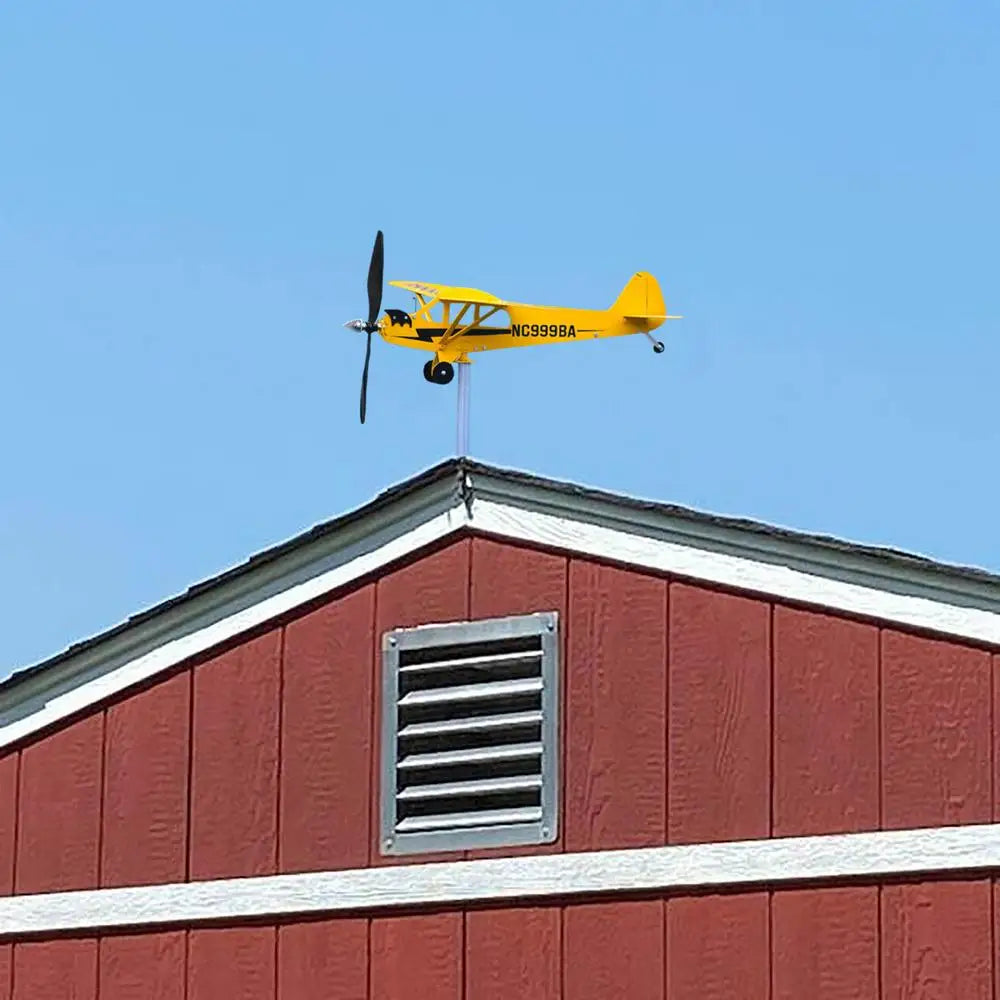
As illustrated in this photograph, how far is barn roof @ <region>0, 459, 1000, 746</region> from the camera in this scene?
40.0 ft

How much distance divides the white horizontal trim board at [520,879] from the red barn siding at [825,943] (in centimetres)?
8

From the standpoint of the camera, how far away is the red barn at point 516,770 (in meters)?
12.0

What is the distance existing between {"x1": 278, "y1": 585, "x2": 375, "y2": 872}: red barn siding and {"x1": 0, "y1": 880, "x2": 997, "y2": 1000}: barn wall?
1.11 feet

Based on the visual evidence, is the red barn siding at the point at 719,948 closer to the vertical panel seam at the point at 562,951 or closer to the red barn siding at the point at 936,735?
the vertical panel seam at the point at 562,951

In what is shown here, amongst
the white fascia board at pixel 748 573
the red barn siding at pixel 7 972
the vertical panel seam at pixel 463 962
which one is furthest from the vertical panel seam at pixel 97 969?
the white fascia board at pixel 748 573

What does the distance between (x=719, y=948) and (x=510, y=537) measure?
198cm

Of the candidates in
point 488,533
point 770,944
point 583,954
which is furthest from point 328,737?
point 770,944

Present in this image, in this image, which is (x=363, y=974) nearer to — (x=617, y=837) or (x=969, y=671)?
(x=617, y=837)

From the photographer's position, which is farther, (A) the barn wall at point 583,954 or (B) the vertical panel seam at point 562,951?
(B) the vertical panel seam at point 562,951

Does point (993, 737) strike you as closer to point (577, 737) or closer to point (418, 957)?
point (577, 737)

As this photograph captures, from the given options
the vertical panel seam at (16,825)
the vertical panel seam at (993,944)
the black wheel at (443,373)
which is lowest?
the vertical panel seam at (993,944)

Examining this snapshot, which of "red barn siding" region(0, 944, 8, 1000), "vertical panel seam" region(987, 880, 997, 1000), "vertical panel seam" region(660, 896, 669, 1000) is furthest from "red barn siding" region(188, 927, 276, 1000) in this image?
"vertical panel seam" region(987, 880, 997, 1000)

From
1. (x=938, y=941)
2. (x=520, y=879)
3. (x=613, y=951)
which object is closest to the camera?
(x=938, y=941)

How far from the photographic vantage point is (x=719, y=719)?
12453mm
